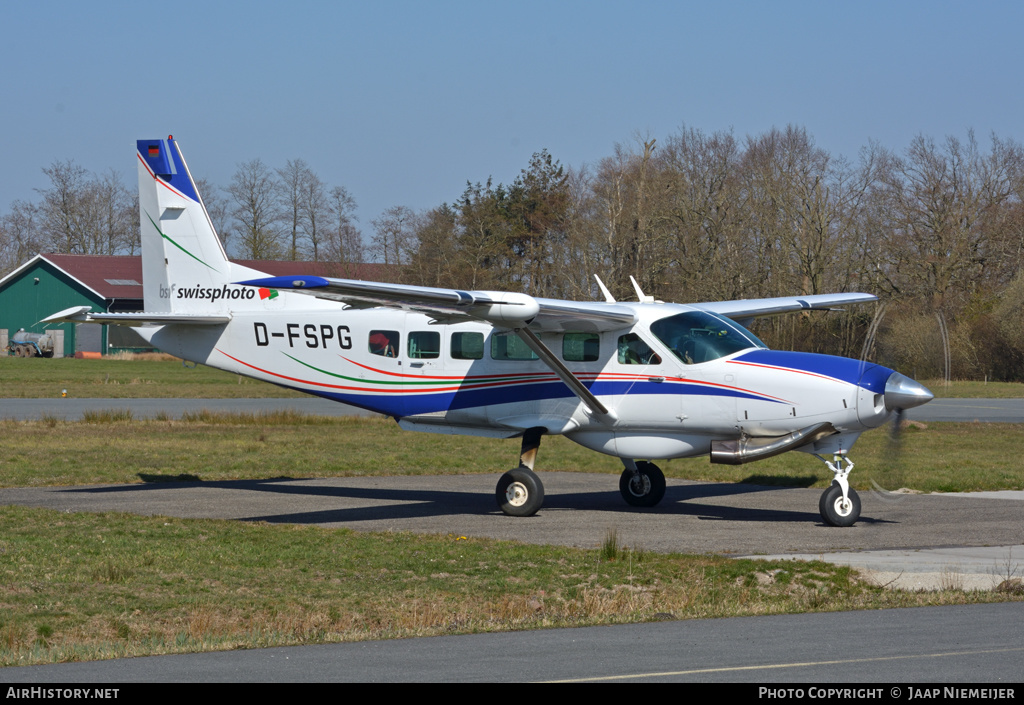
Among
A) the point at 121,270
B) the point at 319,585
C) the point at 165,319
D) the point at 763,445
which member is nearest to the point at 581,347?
the point at 763,445

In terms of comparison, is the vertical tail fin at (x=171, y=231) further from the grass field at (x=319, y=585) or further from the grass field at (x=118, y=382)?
the grass field at (x=118, y=382)

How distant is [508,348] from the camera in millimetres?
17406

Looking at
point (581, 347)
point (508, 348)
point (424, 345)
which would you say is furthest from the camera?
point (424, 345)

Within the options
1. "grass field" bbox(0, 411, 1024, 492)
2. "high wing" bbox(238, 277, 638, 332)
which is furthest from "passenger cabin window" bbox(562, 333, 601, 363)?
"grass field" bbox(0, 411, 1024, 492)

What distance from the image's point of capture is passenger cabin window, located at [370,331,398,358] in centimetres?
1825

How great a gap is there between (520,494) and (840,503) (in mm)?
4408

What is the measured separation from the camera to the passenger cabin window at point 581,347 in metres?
16.9

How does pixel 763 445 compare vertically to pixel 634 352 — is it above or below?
below

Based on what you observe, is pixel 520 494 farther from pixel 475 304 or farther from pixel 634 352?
pixel 475 304

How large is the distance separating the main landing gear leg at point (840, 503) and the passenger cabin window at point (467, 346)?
526 centimetres

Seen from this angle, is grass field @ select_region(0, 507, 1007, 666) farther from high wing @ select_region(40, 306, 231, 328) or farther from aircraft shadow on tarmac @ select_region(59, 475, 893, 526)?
high wing @ select_region(40, 306, 231, 328)

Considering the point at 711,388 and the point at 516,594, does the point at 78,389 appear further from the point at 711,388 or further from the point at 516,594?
the point at 516,594

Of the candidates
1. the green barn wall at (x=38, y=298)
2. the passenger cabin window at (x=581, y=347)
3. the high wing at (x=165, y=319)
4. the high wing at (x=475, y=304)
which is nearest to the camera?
the high wing at (x=475, y=304)

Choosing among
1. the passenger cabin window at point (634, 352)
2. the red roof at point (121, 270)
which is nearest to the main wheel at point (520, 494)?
the passenger cabin window at point (634, 352)
